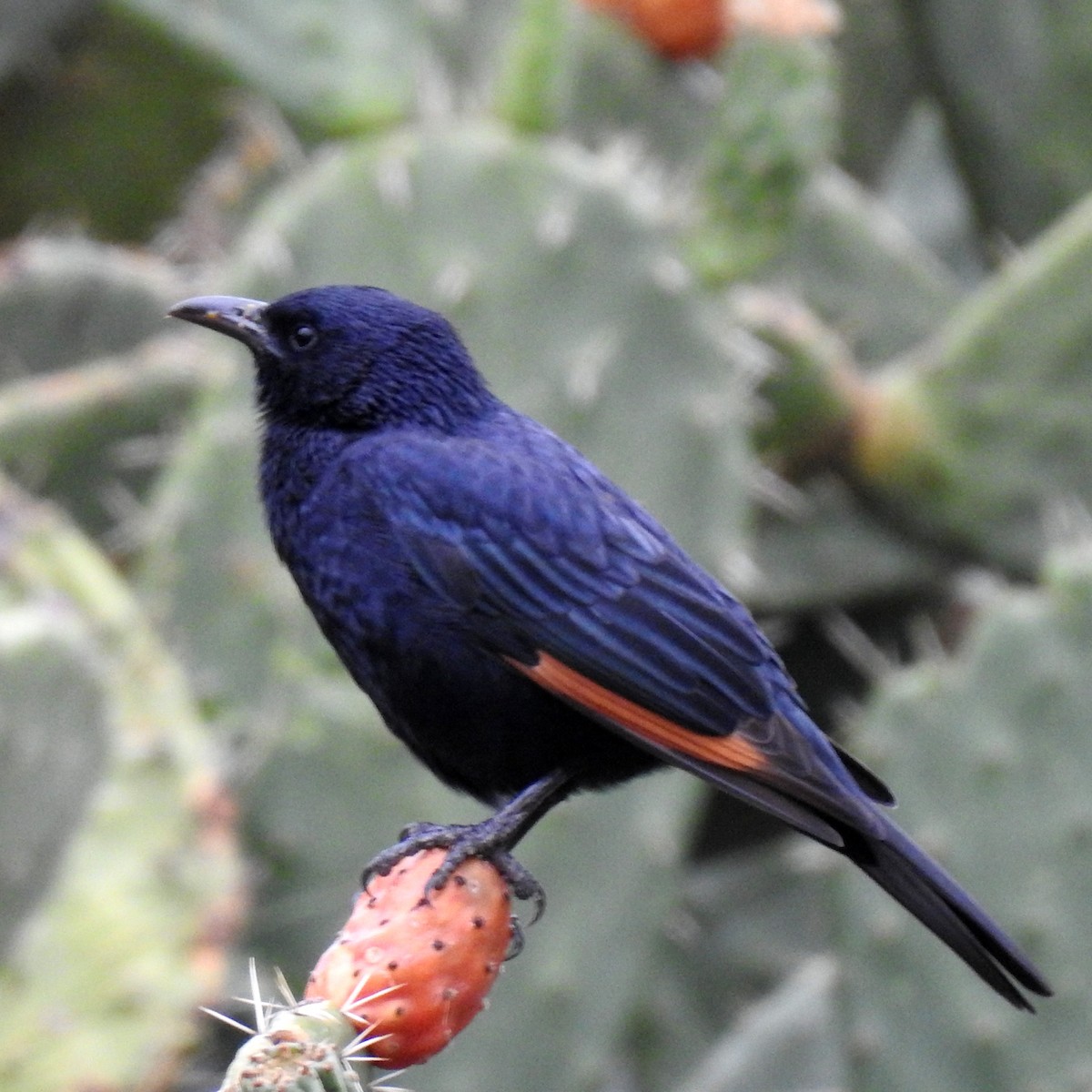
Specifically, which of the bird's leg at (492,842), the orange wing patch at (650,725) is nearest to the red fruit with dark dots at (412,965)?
the bird's leg at (492,842)

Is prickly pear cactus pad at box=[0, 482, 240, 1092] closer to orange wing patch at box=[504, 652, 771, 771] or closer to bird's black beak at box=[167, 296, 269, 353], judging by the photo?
bird's black beak at box=[167, 296, 269, 353]

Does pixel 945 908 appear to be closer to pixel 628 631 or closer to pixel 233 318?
pixel 628 631

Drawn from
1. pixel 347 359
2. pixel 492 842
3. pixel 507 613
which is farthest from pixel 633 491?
pixel 492 842

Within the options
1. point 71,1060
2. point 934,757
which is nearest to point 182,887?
point 71,1060

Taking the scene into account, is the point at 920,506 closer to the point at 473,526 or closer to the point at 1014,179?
the point at 1014,179

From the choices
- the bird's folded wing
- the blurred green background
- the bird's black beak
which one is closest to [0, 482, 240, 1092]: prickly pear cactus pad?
the blurred green background

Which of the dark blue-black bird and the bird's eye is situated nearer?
the dark blue-black bird
